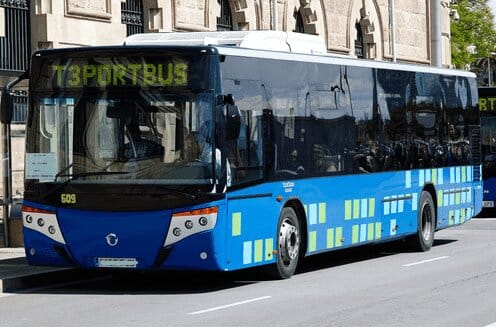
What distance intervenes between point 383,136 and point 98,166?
5.98 meters

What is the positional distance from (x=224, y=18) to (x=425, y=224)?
1185cm

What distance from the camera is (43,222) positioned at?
16.2 metres

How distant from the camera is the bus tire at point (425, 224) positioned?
22.1 meters

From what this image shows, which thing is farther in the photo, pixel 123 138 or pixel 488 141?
pixel 488 141

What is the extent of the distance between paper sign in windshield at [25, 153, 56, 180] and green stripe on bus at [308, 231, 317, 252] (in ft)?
11.5

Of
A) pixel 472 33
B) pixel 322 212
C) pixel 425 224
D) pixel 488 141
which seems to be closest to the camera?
pixel 322 212

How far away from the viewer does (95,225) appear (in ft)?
52.0

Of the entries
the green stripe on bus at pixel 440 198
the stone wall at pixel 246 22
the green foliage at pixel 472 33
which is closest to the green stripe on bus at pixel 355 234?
the green stripe on bus at pixel 440 198

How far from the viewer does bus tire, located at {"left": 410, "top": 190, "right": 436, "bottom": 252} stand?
22.1m

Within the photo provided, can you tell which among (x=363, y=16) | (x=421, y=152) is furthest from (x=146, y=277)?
(x=363, y=16)

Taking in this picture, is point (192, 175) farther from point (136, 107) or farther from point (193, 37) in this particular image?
point (193, 37)

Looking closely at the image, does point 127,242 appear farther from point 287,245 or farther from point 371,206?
point 371,206

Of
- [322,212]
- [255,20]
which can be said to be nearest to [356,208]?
[322,212]

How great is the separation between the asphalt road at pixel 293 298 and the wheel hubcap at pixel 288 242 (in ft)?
1.06
